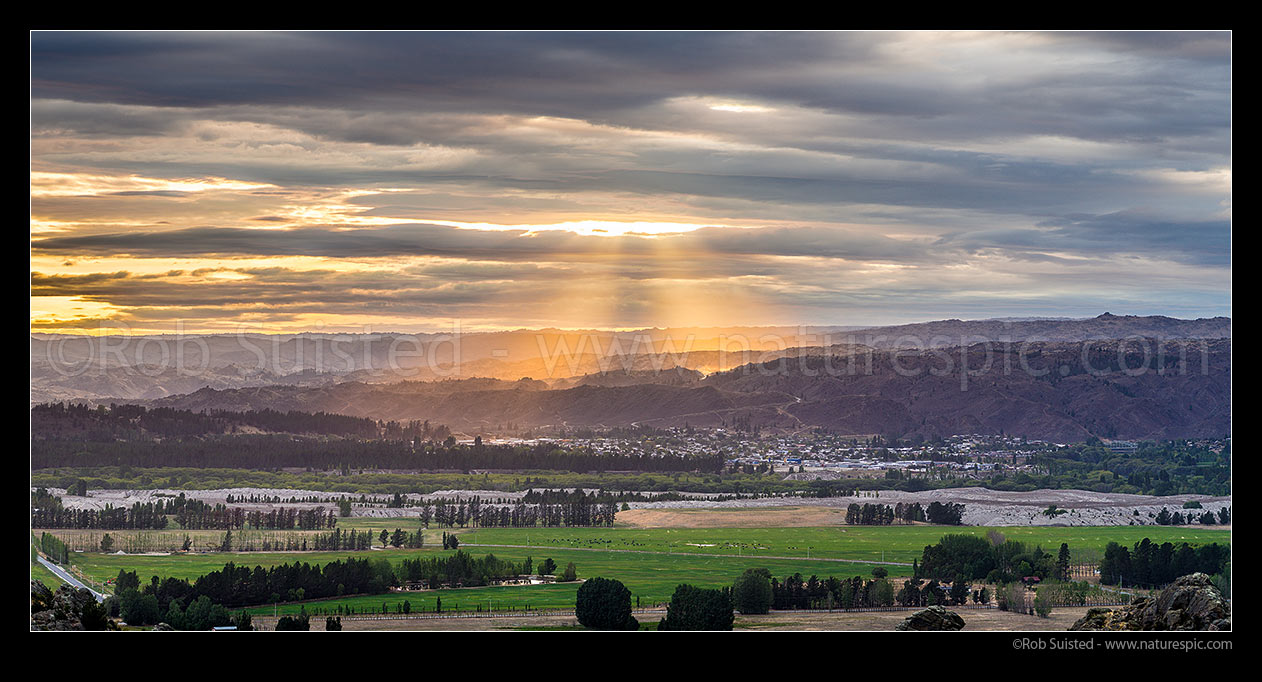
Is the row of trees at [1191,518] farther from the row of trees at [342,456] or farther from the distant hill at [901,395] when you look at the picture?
the distant hill at [901,395]

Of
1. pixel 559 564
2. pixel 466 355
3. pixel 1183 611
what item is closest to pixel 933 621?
pixel 1183 611

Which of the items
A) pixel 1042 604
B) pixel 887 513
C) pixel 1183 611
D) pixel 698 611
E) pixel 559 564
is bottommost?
pixel 887 513

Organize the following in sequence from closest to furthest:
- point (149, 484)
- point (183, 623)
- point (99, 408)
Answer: point (183, 623)
point (149, 484)
point (99, 408)

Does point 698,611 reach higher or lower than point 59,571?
higher

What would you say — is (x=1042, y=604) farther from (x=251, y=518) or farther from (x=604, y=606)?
(x=251, y=518)
